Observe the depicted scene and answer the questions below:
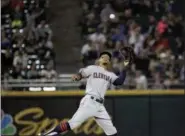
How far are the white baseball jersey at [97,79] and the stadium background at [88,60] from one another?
5.65 metres

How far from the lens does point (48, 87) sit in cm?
1598

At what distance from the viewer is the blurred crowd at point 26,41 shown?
1645cm

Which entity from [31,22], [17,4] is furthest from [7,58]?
[17,4]

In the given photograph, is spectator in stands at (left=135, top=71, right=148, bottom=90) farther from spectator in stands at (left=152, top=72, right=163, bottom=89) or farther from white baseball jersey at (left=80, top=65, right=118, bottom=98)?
white baseball jersey at (left=80, top=65, right=118, bottom=98)

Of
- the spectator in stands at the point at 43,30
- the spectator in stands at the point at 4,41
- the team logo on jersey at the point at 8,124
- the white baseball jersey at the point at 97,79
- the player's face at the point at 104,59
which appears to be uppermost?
the spectator in stands at the point at 43,30

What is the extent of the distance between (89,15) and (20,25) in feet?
7.14

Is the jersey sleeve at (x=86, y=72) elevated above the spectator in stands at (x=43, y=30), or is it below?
below

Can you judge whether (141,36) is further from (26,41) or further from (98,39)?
(26,41)

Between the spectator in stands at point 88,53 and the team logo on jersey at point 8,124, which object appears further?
the spectator in stands at point 88,53

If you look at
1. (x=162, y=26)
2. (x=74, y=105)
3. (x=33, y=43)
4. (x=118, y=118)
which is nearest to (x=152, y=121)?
(x=118, y=118)

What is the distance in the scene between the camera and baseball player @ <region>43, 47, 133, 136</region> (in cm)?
970

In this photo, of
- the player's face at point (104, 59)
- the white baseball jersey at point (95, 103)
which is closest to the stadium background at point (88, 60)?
the white baseball jersey at point (95, 103)

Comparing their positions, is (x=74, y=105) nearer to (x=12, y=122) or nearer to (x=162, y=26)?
(x=12, y=122)

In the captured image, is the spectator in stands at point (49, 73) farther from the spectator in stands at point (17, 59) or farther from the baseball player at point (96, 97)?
the baseball player at point (96, 97)
